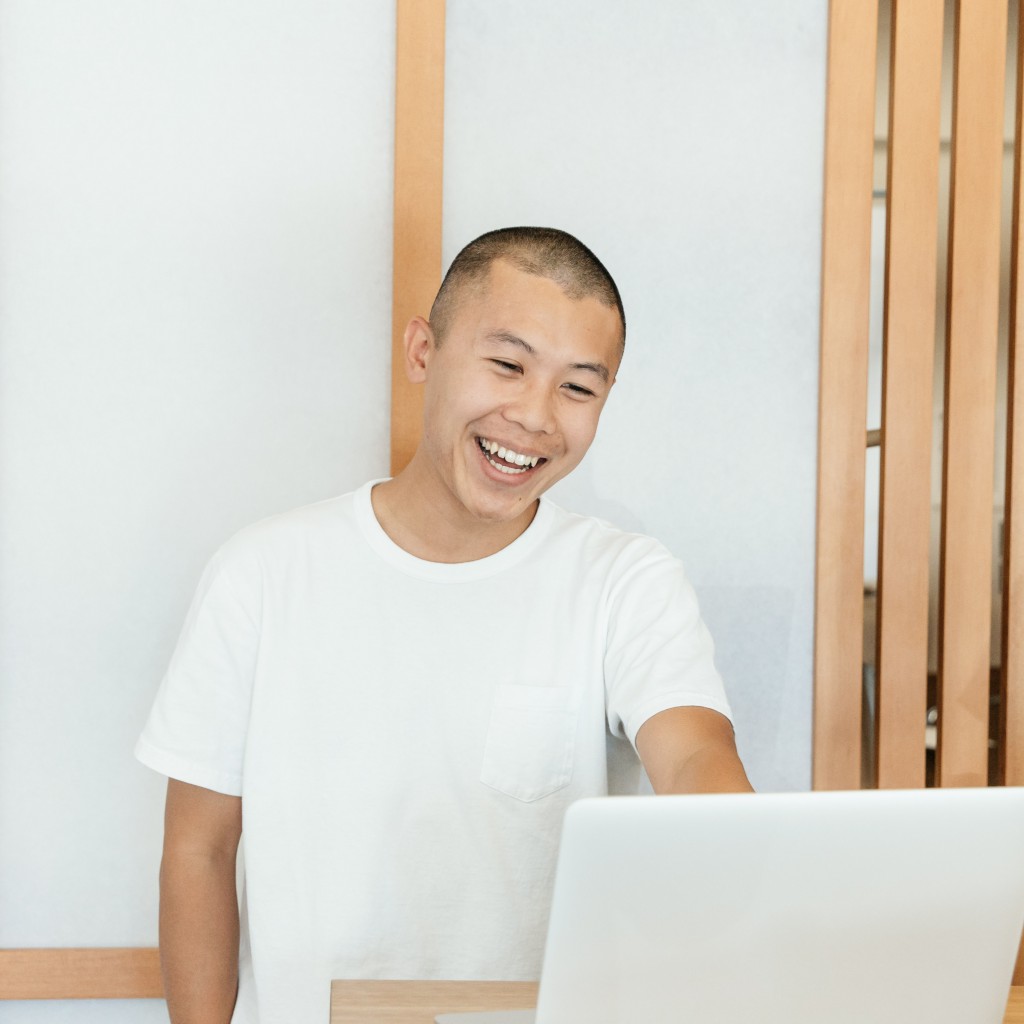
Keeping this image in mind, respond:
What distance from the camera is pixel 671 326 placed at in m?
1.95

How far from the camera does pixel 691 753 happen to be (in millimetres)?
→ 1384

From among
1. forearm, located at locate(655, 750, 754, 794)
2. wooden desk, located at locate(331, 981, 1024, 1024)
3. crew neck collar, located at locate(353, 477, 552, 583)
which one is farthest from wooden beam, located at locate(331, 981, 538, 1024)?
crew neck collar, located at locate(353, 477, 552, 583)

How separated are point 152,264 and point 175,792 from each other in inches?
33.6

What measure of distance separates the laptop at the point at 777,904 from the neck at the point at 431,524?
84 cm

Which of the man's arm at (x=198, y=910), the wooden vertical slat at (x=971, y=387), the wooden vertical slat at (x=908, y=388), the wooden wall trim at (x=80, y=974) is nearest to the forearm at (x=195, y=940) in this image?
Result: the man's arm at (x=198, y=910)

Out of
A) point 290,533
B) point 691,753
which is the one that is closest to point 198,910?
point 290,533

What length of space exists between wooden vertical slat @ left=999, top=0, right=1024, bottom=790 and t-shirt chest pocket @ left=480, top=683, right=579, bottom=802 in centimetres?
87

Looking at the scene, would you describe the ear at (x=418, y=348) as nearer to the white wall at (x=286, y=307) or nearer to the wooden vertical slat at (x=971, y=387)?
the white wall at (x=286, y=307)

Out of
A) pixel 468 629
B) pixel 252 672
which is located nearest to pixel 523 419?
pixel 468 629

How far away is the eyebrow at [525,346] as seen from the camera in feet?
Result: 4.92

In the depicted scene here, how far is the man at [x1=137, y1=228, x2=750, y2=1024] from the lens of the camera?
153cm

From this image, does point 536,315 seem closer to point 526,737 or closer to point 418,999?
point 526,737

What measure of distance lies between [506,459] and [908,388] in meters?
0.82

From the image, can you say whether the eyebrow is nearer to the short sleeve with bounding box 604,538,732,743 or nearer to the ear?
the ear
